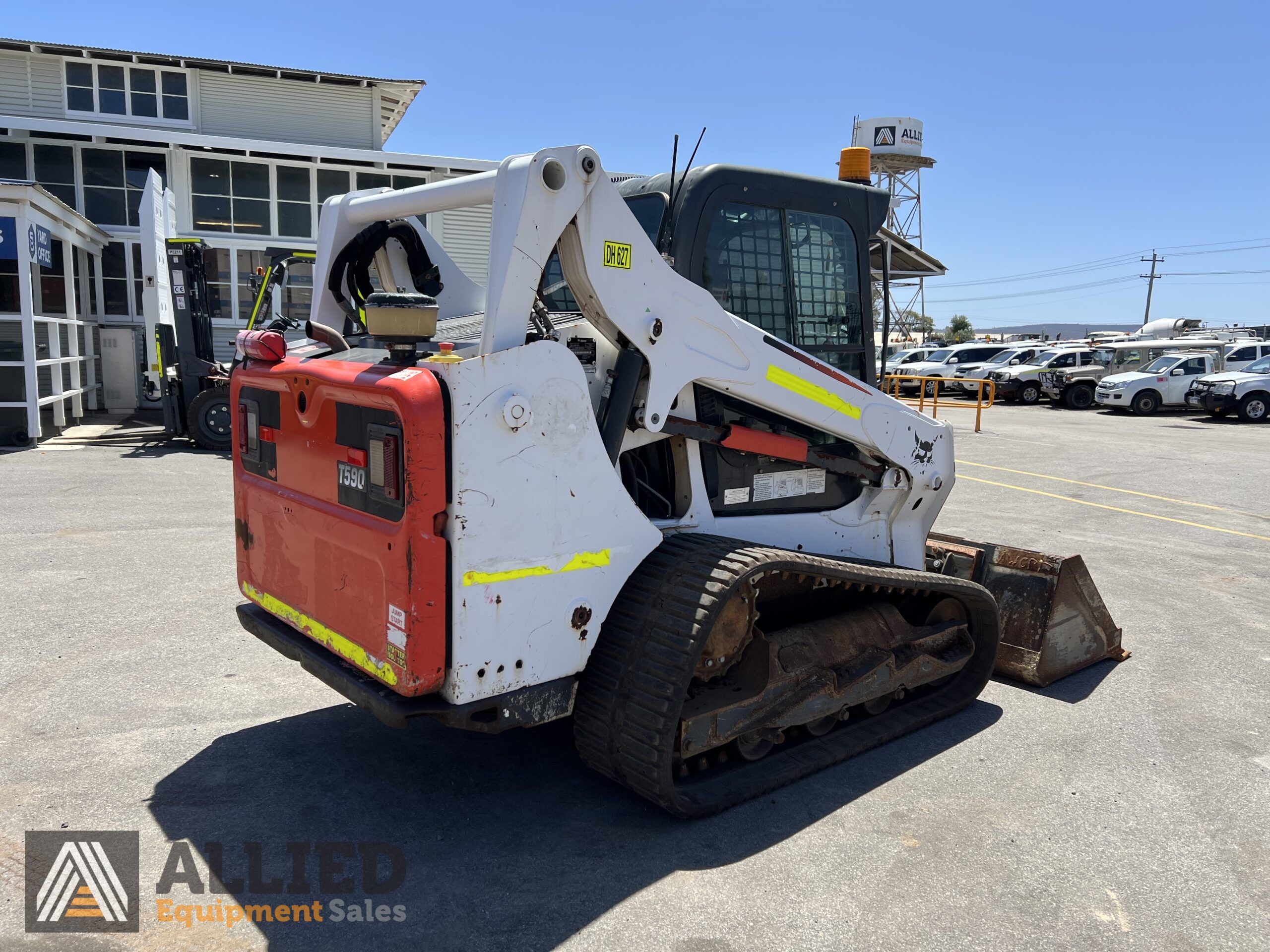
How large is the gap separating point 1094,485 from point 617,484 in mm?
11403

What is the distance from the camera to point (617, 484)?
364cm

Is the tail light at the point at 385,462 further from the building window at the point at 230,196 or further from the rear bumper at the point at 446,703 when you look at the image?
the building window at the point at 230,196

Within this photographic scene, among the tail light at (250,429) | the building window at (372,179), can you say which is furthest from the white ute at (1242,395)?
the tail light at (250,429)

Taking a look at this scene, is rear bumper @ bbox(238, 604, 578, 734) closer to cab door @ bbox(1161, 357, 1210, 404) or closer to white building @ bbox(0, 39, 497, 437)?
white building @ bbox(0, 39, 497, 437)

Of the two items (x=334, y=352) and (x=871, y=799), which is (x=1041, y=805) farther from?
(x=334, y=352)

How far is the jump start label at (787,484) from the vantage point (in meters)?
4.59

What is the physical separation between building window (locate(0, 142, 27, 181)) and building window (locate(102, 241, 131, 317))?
216cm

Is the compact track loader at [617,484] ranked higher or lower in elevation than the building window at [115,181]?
lower

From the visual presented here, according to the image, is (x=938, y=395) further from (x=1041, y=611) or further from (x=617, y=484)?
(x=617, y=484)

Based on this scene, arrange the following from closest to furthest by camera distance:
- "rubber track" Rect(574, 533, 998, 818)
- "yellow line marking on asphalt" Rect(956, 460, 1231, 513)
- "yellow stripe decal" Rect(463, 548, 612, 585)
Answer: "yellow stripe decal" Rect(463, 548, 612, 585), "rubber track" Rect(574, 533, 998, 818), "yellow line marking on asphalt" Rect(956, 460, 1231, 513)

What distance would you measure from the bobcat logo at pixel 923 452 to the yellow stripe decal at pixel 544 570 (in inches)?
87.7

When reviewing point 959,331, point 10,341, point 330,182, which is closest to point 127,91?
point 330,182

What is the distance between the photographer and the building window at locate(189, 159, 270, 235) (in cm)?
1997

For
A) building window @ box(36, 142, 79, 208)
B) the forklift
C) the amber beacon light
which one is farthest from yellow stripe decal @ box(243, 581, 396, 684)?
building window @ box(36, 142, 79, 208)
